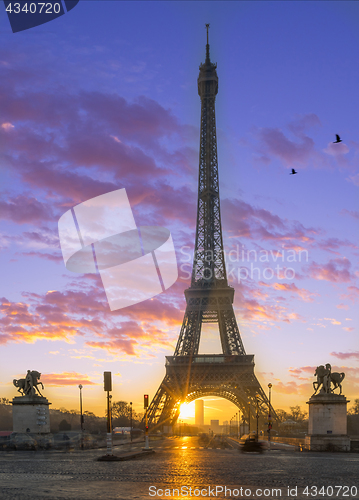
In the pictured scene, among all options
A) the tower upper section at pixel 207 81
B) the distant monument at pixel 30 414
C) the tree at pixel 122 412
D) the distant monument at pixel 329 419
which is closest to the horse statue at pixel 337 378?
the distant monument at pixel 329 419

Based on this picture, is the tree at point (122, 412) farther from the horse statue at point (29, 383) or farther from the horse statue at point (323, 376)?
the horse statue at point (323, 376)

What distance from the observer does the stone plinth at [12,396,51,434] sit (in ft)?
157

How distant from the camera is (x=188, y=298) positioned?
328 ft

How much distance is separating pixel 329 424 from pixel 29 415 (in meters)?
25.1

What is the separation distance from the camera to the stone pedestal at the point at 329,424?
139 ft

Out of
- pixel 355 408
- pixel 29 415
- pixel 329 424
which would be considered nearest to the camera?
pixel 329 424

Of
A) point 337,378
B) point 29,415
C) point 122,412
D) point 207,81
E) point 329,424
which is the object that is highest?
point 207,81

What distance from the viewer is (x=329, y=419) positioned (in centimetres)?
4231

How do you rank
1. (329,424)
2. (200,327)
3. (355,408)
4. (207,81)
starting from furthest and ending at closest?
(355,408) → (207,81) → (200,327) → (329,424)

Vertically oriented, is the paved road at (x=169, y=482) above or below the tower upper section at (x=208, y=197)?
below

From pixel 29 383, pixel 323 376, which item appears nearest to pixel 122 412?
pixel 29 383

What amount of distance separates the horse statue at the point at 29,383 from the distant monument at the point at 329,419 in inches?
939

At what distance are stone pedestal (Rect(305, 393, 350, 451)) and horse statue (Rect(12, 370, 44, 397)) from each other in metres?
23.9

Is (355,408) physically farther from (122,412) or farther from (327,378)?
(327,378)
